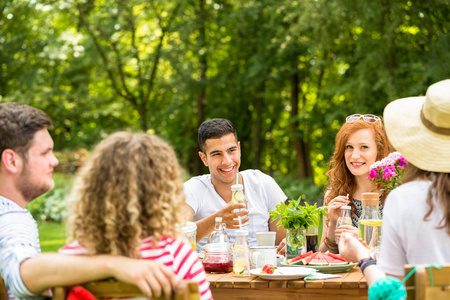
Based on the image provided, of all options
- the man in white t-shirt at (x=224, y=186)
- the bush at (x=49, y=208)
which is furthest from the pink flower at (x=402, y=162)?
the bush at (x=49, y=208)

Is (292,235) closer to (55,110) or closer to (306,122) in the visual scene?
(306,122)

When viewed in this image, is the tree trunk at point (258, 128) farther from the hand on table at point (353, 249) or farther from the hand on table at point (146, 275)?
the hand on table at point (146, 275)

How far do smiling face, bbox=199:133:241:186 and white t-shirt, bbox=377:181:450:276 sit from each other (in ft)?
6.84

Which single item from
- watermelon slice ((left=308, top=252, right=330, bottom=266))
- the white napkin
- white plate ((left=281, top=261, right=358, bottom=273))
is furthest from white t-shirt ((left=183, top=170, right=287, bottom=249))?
the white napkin

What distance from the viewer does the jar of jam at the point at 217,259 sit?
3.14m

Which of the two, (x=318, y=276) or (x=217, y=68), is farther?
(x=217, y=68)

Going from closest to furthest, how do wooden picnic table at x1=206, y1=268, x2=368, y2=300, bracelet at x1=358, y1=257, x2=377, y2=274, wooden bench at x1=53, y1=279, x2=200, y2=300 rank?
1. wooden bench at x1=53, y1=279, x2=200, y2=300
2. bracelet at x1=358, y1=257, x2=377, y2=274
3. wooden picnic table at x1=206, y1=268, x2=368, y2=300

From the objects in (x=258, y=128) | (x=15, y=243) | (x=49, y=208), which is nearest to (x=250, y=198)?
(x=15, y=243)

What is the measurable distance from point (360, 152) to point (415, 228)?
208 cm

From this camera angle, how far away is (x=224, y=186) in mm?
4230

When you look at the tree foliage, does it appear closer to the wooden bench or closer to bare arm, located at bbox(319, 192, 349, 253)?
bare arm, located at bbox(319, 192, 349, 253)

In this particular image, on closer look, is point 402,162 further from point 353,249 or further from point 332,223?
point 353,249

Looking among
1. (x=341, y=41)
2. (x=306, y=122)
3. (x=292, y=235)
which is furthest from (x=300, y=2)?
(x=292, y=235)

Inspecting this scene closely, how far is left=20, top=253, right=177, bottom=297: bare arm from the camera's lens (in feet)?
5.87
